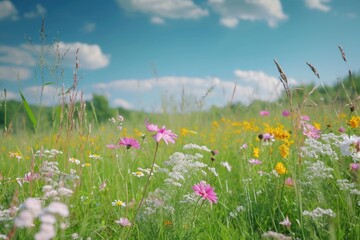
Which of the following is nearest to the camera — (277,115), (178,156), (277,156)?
(178,156)

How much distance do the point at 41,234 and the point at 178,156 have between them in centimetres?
140

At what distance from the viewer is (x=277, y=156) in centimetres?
346

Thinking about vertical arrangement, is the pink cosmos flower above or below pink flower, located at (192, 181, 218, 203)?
above

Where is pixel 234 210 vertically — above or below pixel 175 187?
below

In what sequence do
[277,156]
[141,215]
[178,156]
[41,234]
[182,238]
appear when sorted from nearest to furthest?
[41,234], [182,238], [141,215], [178,156], [277,156]

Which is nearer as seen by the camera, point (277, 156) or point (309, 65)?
point (309, 65)

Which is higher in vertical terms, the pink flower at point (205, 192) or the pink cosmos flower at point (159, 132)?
the pink cosmos flower at point (159, 132)

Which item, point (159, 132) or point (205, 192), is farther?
point (205, 192)

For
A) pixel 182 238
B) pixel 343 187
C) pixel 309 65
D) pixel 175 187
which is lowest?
pixel 182 238

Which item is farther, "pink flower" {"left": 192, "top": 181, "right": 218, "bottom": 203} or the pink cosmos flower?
"pink flower" {"left": 192, "top": 181, "right": 218, "bottom": 203}

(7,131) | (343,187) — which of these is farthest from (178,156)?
(7,131)

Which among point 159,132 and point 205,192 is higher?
point 159,132

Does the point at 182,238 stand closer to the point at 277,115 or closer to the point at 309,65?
the point at 309,65

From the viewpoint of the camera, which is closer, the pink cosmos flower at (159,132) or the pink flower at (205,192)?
the pink cosmos flower at (159,132)
